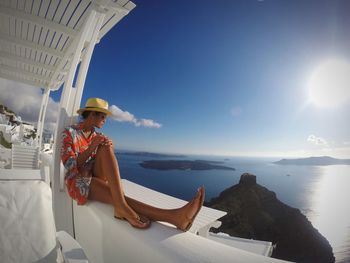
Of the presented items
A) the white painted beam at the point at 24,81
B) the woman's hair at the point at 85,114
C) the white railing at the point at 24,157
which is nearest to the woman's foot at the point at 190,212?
the woman's hair at the point at 85,114

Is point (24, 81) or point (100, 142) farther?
point (24, 81)

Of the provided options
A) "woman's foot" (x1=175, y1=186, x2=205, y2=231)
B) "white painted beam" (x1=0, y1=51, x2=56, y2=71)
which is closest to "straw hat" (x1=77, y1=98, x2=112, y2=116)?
"woman's foot" (x1=175, y1=186, x2=205, y2=231)

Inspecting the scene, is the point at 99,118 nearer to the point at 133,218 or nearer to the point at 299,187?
the point at 133,218

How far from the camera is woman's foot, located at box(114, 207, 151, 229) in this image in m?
1.17

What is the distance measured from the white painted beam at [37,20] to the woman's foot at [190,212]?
3115 mm

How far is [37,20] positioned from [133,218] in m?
3.21

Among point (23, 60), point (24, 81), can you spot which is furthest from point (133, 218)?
point (24, 81)

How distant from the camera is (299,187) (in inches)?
1638

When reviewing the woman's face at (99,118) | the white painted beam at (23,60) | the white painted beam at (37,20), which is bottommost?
the woman's face at (99,118)

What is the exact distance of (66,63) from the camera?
424 centimetres

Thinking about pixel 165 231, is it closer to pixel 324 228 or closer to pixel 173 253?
pixel 173 253

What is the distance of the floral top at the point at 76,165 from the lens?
1.53 meters

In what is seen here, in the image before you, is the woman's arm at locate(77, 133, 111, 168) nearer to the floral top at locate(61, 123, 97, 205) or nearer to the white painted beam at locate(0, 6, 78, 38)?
the floral top at locate(61, 123, 97, 205)

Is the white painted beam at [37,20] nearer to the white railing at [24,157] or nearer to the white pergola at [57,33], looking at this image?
the white pergola at [57,33]
